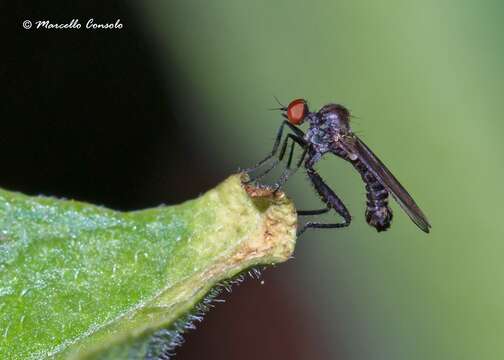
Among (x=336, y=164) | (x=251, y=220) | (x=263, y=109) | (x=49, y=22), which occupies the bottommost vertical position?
(x=251, y=220)

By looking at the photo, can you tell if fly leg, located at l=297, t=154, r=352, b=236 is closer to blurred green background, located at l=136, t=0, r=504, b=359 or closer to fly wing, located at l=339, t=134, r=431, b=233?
fly wing, located at l=339, t=134, r=431, b=233

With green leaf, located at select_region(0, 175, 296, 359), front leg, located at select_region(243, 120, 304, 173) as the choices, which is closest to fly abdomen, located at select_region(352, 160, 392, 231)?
front leg, located at select_region(243, 120, 304, 173)

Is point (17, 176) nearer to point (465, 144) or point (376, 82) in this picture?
point (376, 82)

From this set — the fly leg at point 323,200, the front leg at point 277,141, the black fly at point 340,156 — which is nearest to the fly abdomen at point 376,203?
the black fly at point 340,156

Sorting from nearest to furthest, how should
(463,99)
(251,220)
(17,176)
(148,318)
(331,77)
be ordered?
(148,318)
(251,220)
(463,99)
(331,77)
(17,176)

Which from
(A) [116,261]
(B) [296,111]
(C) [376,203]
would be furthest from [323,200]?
(A) [116,261]

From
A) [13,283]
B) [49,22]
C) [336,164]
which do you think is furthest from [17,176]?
[13,283]

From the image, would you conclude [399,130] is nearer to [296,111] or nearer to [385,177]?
[385,177]
